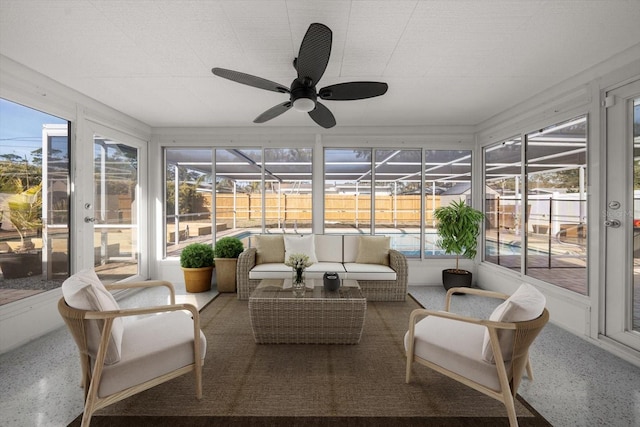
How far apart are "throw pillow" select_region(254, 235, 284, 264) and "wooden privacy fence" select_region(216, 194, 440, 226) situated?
83 centimetres

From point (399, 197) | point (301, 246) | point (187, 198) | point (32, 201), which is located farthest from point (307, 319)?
point (187, 198)

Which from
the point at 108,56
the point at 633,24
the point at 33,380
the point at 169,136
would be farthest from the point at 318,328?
the point at 169,136

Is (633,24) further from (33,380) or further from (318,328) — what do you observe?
(33,380)

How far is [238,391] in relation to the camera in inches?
79.5

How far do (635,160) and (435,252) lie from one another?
9.40 feet

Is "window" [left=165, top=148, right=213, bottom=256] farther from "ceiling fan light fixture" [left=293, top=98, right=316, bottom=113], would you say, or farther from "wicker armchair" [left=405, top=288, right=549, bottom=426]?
"wicker armchair" [left=405, top=288, right=549, bottom=426]

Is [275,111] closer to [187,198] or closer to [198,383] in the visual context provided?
[198,383]

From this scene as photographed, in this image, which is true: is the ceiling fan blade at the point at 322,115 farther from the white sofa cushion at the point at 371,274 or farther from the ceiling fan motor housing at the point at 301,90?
the white sofa cushion at the point at 371,274

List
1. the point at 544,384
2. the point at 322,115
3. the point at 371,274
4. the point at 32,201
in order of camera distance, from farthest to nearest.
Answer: the point at 371,274 → the point at 32,201 → the point at 322,115 → the point at 544,384

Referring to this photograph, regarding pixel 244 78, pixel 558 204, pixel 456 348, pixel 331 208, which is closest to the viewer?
pixel 456 348

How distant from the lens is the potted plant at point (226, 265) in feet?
14.6

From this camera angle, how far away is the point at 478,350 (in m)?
1.83

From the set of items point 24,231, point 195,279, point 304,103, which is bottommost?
point 195,279

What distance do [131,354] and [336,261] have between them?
3.08m
